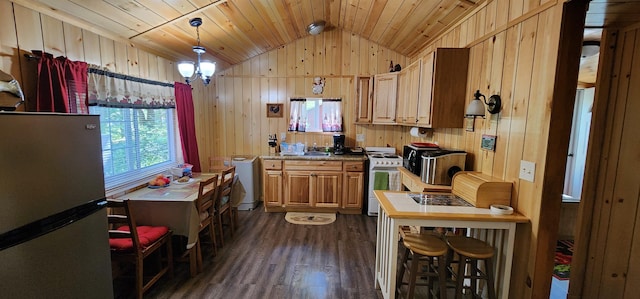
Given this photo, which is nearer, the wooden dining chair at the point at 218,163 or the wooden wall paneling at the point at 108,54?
the wooden wall paneling at the point at 108,54

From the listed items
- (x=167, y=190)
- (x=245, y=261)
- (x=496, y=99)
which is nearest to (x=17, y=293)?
(x=167, y=190)

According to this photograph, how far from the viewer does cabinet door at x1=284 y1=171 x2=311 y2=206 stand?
4090 mm

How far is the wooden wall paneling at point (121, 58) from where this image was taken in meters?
2.59

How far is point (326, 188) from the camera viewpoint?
4102mm

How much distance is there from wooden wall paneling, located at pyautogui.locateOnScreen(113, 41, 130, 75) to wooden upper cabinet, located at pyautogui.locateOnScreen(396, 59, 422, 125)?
3.02 metres

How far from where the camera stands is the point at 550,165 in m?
1.58

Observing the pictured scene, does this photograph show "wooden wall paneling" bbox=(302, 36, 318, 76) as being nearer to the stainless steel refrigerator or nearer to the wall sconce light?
the wall sconce light

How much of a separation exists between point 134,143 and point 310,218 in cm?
240

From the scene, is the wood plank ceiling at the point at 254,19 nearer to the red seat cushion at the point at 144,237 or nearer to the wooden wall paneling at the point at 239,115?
the wooden wall paneling at the point at 239,115

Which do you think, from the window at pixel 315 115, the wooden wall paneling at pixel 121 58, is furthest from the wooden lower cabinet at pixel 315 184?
the wooden wall paneling at pixel 121 58

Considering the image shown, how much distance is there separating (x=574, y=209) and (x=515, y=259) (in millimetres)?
873

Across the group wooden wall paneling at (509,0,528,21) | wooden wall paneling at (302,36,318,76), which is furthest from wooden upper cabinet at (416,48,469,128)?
wooden wall paneling at (302,36,318,76)

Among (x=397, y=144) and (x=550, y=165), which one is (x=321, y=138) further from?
(x=550, y=165)

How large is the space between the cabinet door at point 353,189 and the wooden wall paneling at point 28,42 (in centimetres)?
332
